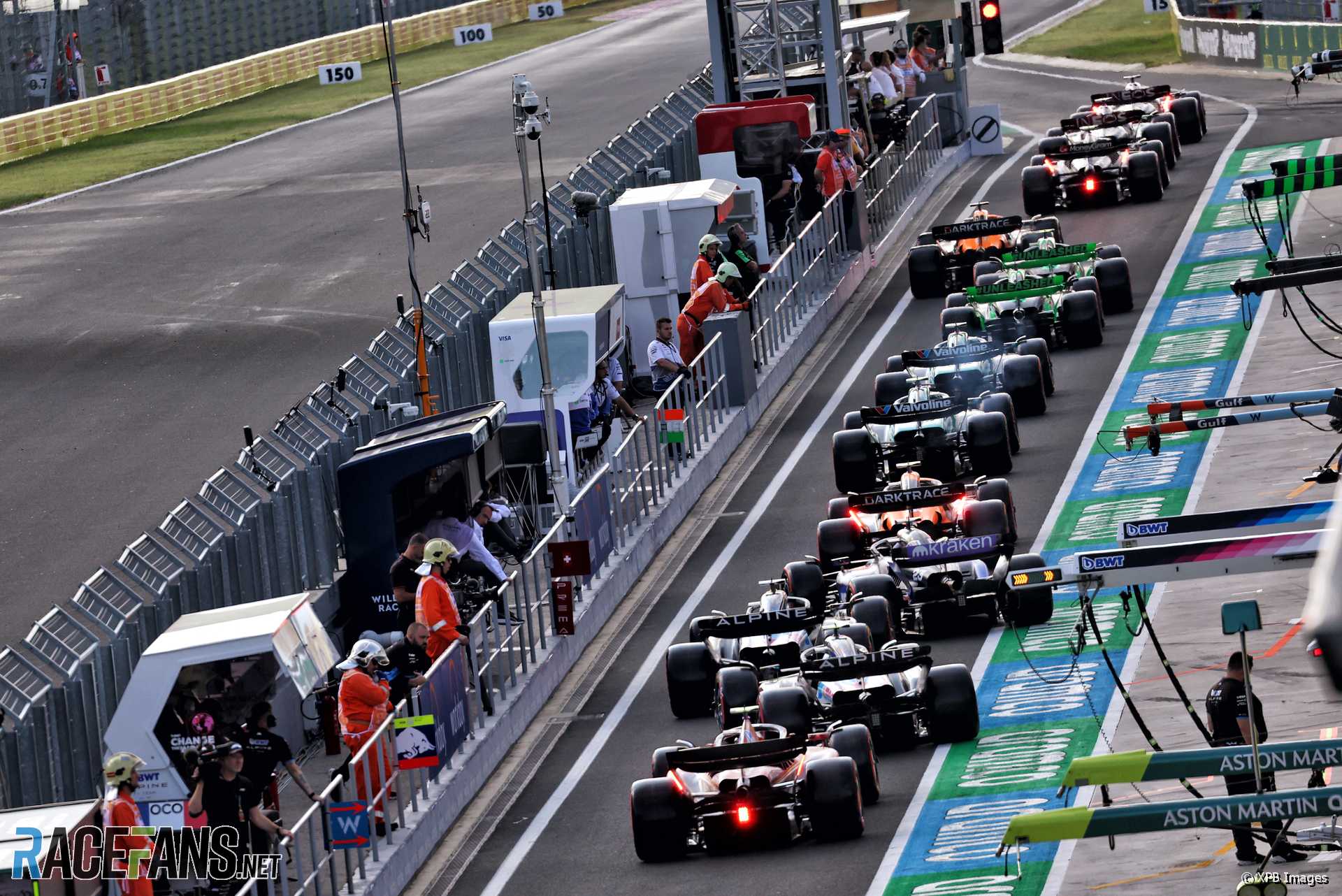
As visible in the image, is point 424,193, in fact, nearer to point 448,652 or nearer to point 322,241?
point 322,241

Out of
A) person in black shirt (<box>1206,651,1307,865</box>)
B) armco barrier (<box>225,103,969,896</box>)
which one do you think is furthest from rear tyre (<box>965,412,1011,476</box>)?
person in black shirt (<box>1206,651,1307,865</box>)

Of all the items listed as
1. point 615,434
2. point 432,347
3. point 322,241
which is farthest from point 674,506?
point 322,241

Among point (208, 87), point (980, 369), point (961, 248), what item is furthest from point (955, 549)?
point (208, 87)

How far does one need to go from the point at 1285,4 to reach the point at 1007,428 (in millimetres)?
30422

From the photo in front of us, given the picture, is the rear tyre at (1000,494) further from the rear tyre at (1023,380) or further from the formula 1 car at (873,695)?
the rear tyre at (1023,380)

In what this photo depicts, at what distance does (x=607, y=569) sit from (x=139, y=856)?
364 inches

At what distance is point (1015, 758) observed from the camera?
18578 millimetres

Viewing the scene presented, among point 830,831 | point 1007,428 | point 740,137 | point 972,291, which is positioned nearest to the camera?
point 830,831

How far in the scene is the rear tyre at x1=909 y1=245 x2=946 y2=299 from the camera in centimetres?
3416

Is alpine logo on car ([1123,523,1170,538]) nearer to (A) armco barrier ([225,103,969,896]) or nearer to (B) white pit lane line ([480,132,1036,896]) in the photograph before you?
(B) white pit lane line ([480,132,1036,896])

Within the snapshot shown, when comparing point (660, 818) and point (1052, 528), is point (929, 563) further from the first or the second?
point (660, 818)

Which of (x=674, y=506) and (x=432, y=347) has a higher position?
(x=432, y=347)

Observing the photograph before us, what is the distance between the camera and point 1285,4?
53438mm

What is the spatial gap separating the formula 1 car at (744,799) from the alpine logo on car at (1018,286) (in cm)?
1384
